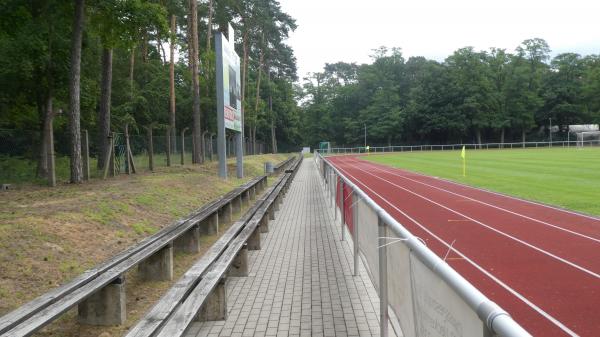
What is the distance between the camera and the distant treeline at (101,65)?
48.8ft

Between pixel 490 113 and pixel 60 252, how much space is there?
295 ft

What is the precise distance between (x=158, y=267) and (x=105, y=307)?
1.72 metres

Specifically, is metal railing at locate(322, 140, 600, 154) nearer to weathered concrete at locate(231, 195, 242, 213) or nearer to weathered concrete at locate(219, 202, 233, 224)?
weathered concrete at locate(231, 195, 242, 213)

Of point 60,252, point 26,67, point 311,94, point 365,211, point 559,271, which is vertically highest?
point 311,94

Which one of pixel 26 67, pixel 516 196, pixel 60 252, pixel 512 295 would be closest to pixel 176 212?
pixel 60 252

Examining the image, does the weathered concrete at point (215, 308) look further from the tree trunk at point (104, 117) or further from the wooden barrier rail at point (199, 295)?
the tree trunk at point (104, 117)

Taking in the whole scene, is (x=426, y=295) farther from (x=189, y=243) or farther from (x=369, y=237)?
(x=189, y=243)

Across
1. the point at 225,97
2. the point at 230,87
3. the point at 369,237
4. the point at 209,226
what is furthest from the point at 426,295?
the point at 230,87

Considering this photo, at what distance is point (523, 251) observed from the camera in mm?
8453

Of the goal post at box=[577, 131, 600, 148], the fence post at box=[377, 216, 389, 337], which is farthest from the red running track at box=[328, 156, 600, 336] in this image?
the goal post at box=[577, 131, 600, 148]

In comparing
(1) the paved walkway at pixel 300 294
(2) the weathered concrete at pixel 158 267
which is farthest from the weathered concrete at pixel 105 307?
(2) the weathered concrete at pixel 158 267

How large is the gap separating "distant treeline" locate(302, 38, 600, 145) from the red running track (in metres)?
77.0

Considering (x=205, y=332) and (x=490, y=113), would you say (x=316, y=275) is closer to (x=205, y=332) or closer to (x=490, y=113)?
(x=205, y=332)

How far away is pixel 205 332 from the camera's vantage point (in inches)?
192
